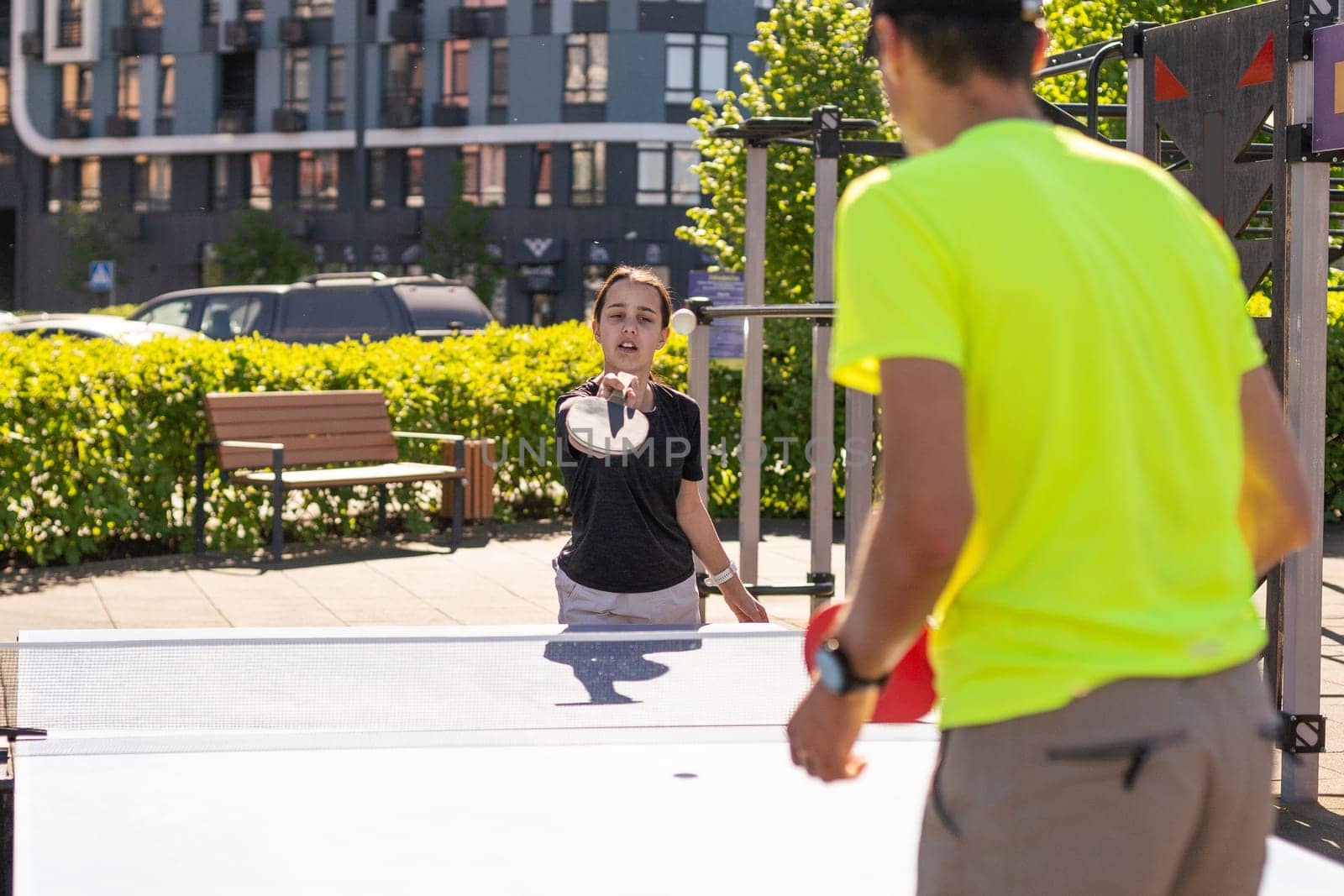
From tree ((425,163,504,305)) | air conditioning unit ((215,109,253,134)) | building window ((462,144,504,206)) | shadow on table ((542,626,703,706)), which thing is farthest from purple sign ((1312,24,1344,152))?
air conditioning unit ((215,109,253,134))

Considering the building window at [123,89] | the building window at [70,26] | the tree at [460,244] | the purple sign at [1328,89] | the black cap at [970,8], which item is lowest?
the black cap at [970,8]

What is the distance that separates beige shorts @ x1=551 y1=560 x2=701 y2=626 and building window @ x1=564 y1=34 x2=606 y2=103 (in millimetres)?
54087

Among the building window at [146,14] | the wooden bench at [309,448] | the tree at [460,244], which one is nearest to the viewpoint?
the wooden bench at [309,448]

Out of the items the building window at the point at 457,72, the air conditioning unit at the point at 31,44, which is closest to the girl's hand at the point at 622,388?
the building window at the point at 457,72

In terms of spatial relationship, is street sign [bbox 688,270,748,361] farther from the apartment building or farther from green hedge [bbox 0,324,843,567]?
the apartment building

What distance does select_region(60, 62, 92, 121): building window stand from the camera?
6494 cm

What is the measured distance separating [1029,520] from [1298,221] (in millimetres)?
3936

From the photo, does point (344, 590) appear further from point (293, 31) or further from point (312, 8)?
point (312, 8)

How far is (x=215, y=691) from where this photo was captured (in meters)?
4.10

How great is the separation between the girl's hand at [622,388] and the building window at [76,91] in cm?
6436

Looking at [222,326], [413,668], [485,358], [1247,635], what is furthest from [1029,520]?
[222,326]

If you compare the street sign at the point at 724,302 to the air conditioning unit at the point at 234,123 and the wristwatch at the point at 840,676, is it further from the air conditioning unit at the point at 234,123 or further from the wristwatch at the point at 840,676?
the air conditioning unit at the point at 234,123

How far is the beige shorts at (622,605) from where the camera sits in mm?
4730

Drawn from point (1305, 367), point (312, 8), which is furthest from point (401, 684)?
point (312, 8)
